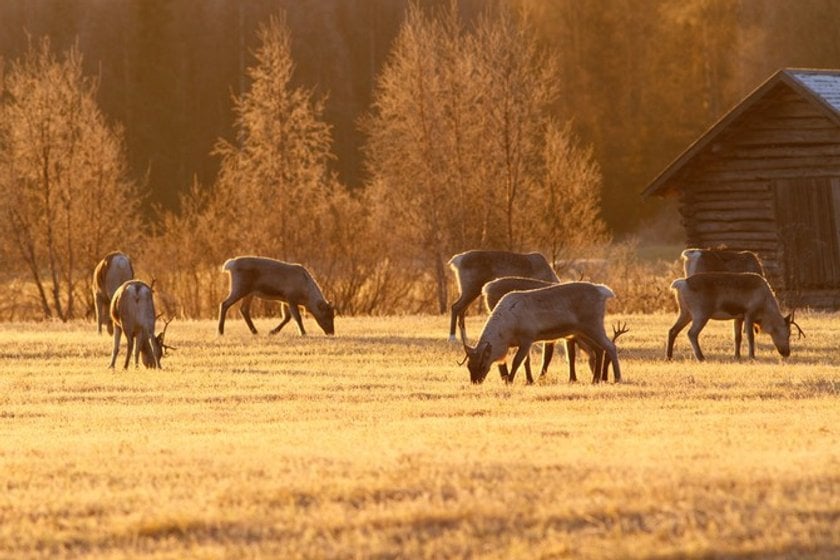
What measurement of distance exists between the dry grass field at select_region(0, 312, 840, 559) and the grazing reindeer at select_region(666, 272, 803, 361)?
45 centimetres

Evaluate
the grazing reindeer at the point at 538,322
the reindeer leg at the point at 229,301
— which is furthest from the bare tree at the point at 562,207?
the grazing reindeer at the point at 538,322

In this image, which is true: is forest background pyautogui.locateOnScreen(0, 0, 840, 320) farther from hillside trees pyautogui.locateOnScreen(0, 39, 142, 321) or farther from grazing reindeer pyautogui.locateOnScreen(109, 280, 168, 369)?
grazing reindeer pyautogui.locateOnScreen(109, 280, 168, 369)

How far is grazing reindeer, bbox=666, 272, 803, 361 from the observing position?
24.8m

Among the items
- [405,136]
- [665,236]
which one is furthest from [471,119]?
[665,236]

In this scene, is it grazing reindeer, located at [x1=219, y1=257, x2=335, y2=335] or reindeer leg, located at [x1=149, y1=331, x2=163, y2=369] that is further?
grazing reindeer, located at [x1=219, y1=257, x2=335, y2=335]

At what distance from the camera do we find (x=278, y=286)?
31984 mm

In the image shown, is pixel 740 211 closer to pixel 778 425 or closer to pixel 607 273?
pixel 607 273

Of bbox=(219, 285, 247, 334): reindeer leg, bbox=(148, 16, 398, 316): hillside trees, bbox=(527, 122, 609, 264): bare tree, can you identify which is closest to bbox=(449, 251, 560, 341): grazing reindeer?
bbox=(219, 285, 247, 334): reindeer leg

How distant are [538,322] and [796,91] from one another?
1861 cm

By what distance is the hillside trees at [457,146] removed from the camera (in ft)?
147

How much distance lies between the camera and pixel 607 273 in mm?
46344

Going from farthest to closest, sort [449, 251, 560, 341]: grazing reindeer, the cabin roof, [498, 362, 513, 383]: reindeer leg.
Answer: the cabin roof
[449, 251, 560, 341]: grazing reindeer
[498, 362, 513, 383]: reindeer leg

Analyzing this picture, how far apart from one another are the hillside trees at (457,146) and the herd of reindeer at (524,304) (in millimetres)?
12629

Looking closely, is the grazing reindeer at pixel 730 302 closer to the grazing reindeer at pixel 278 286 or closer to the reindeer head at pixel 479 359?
the reindeer head at pixel 479 359
